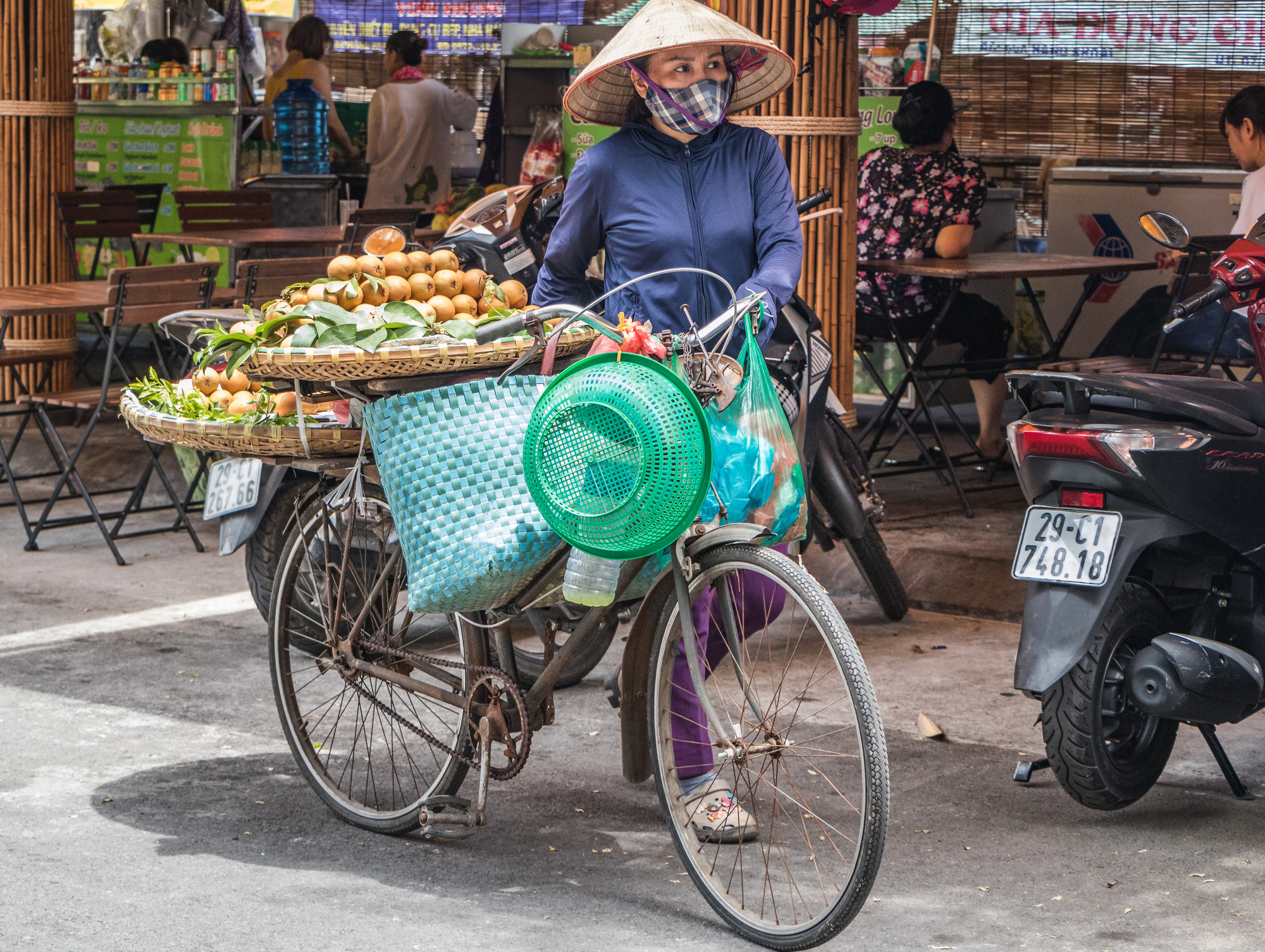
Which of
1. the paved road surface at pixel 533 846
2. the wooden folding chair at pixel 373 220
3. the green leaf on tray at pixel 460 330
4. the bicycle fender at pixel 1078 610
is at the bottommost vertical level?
the paved road surface at pixel 533 846

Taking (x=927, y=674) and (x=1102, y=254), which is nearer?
(x=927, y=674)

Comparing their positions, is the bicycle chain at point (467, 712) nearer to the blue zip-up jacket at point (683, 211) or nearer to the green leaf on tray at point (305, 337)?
the green leaf on tray at point (305, 337)

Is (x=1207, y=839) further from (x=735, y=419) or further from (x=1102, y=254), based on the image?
(x=1102, y=254)

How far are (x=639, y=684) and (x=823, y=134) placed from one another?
3.20 m

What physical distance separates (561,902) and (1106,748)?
1360mm

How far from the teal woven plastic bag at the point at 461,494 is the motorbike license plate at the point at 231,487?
1574 millimetres

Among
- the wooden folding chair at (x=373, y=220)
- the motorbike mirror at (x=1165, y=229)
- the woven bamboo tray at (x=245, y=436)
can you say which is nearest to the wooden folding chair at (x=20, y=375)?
the wooden folding chair at (x=373, y=220)

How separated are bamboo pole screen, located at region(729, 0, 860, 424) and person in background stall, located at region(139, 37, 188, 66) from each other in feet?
21.9

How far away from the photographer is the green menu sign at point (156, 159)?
440 inches

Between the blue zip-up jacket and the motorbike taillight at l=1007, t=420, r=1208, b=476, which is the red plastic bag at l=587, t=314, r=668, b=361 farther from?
the motorbike taillight at l=1007, t=420, r=1208, b=476

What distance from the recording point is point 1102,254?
8984 mm

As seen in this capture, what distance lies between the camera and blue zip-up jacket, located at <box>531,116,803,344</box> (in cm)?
399

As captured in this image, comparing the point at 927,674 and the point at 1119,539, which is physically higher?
the point at 1119,539

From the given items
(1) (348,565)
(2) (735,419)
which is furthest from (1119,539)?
(1) (348,565)
